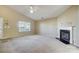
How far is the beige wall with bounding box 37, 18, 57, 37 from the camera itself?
113 inches

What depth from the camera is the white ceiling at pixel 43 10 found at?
2.66 meters

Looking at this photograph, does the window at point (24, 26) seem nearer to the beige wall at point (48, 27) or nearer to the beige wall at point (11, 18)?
the beige wall at point (11, 18)

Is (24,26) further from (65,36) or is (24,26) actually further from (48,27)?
(65,36)

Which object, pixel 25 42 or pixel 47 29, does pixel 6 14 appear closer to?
pixel 25 42

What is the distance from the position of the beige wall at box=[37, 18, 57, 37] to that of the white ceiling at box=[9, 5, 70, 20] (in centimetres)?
13

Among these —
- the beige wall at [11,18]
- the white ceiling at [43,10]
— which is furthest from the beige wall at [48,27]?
the beige wall at [11,18]

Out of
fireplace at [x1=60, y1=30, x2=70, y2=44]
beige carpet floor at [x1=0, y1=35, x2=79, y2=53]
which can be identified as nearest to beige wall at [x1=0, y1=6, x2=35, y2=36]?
beige carpet floor at [x1=0, y1=35, x2=79, y2=53]

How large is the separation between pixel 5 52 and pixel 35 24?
39.0 inches

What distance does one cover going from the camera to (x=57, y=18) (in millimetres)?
2803

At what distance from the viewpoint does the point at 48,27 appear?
2.89 metres

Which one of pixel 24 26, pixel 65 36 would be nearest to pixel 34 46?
pixel 24 26
